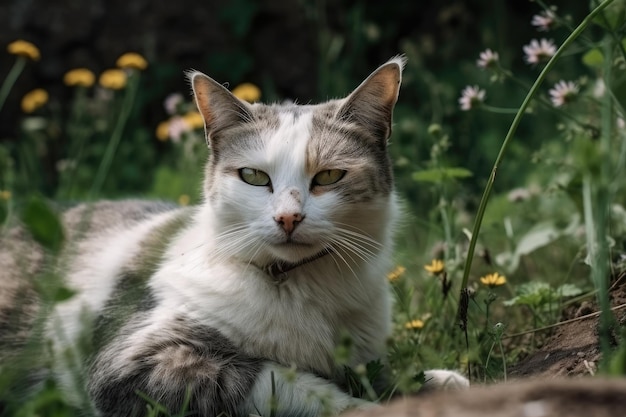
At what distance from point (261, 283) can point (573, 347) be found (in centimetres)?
84

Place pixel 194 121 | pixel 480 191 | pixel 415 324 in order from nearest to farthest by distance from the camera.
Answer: pixel 415 324
pixel 194 121
pixel 480 191

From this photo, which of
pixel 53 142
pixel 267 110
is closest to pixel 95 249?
pixel 267 110

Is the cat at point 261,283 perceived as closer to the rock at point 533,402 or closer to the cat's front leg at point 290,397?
the cat's front leg at point 290,397

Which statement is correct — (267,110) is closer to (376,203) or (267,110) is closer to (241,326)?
(376,203)

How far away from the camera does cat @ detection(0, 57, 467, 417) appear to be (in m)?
2.22

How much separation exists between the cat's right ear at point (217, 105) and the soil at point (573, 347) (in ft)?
3.43

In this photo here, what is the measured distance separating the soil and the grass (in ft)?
0.17

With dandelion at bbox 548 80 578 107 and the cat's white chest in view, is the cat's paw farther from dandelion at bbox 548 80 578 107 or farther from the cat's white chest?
dandelion at bbox 548 80 578 107

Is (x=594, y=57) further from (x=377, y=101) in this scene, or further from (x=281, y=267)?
(x=281, y=267)

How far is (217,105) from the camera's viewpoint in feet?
8.39

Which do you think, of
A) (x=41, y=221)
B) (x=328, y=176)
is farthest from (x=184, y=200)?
(x=41, y=221)

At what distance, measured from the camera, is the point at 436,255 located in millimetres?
3254

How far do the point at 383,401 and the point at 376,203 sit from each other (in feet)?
1.74

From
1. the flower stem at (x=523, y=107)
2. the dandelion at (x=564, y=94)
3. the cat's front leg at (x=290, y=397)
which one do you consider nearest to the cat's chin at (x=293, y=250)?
the cat's front leg at (x=290, y=397)
